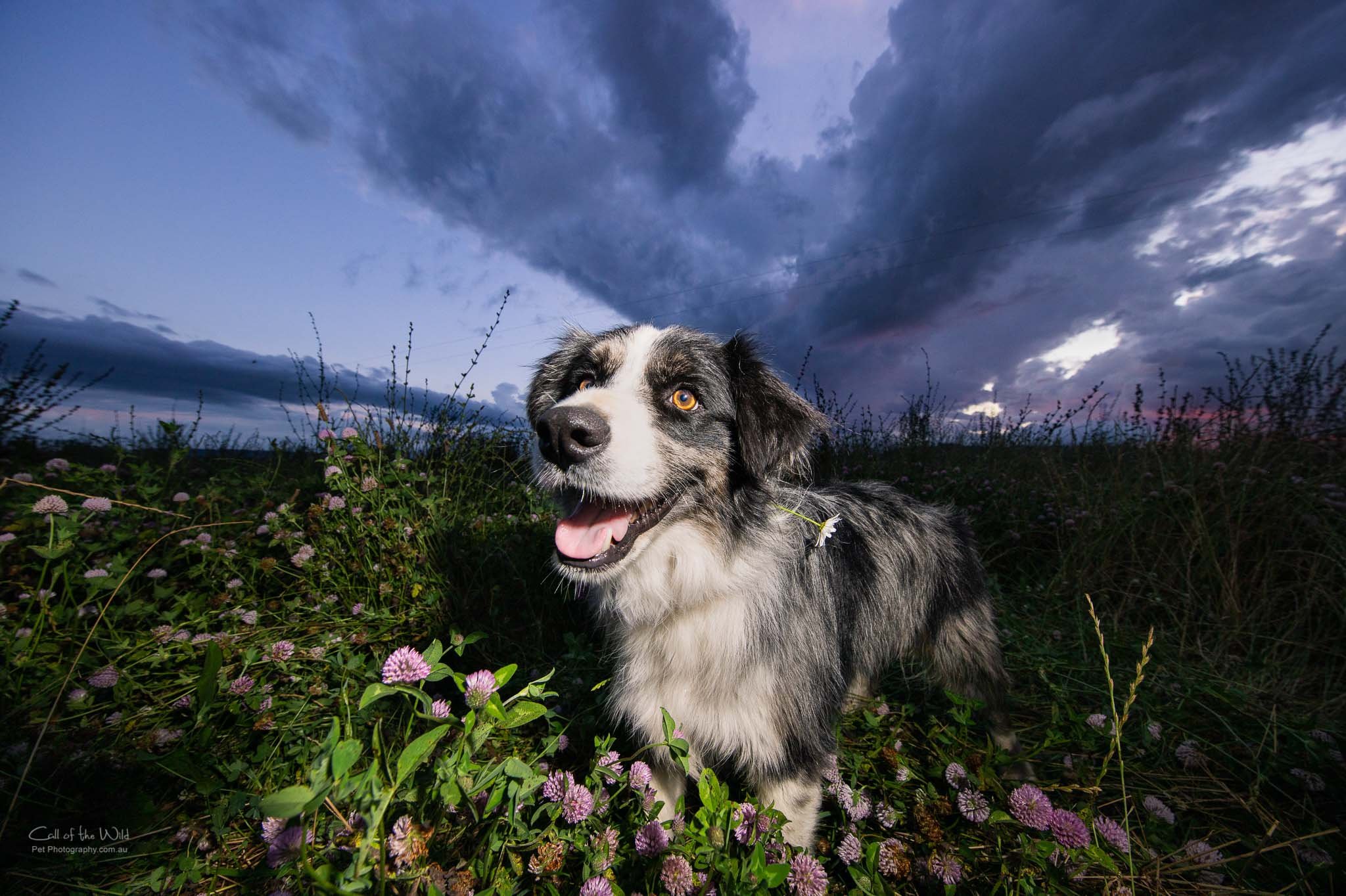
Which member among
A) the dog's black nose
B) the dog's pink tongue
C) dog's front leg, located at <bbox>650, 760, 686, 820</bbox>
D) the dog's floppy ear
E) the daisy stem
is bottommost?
dog's front leg, located at <bbox>650, 760, 686, 820</bbox>

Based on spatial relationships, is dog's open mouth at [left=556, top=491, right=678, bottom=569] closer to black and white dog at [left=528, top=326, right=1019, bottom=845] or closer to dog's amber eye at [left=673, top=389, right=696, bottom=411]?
black and white dog at [left=528, top=326, right=1019, bottom=845]

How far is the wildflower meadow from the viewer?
1.37m

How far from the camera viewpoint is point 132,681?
2.31 m

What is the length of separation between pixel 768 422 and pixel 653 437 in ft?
2.18

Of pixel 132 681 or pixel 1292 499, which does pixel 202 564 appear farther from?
pixel 1292 499

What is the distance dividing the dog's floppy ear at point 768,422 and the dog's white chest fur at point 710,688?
0.68m

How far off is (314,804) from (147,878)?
61.9 inches

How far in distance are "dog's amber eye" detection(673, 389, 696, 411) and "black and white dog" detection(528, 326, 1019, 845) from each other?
0.04 ft

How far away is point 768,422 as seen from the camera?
7.66 ft

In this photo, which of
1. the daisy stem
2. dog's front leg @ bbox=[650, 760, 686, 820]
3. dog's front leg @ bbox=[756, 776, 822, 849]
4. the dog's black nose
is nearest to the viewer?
the dog's black nose

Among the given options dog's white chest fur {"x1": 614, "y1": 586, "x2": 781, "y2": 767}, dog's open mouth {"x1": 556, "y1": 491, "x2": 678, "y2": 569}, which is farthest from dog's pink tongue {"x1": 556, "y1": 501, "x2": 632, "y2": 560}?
dog's white chest fur {"x1": 614, "y1": 586, "x2": 781, "y2": 767}

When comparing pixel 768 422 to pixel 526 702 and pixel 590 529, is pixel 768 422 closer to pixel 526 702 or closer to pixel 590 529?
pixel 590 529

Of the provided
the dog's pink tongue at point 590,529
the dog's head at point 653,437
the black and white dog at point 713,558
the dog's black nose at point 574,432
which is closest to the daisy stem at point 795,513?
the black and white dog at point 713,558

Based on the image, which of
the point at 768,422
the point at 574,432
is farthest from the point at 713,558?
the point at 574,432
